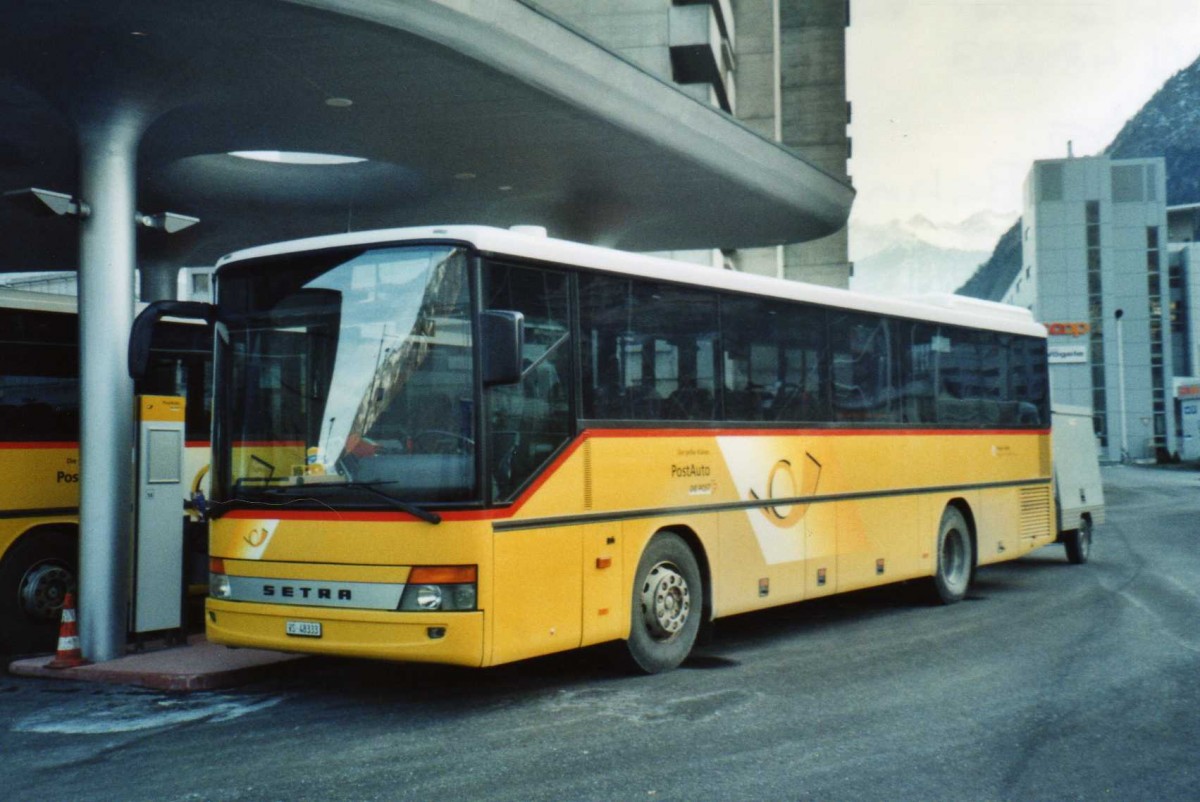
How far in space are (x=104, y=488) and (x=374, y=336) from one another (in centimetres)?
373

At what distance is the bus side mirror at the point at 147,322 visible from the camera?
8.59 m

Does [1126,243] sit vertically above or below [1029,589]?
above

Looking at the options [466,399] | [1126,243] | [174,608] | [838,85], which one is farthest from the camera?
[1126,243]

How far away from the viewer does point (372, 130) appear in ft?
50.4

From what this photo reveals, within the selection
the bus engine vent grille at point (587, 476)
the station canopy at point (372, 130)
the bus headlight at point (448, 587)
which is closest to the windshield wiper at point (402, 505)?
the bus headlight at point (448, 587)

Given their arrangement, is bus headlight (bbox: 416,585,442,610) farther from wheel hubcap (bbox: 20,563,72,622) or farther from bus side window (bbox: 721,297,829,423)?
wheel hubcap (bbox: 20,563,72,622)

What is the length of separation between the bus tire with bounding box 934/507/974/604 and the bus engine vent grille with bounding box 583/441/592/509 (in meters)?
6.11

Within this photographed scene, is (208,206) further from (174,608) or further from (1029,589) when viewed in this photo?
(1029,589)

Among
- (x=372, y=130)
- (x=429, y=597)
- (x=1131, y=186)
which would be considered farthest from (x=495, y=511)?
(x=1131, y=186)

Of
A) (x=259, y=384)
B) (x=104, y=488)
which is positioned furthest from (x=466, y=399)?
(x=104, y=488)

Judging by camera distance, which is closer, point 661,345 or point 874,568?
point 661,345

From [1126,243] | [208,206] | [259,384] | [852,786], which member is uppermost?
[1126,243]

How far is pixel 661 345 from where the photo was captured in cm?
971

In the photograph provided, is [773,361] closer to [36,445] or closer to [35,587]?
[36,445]
